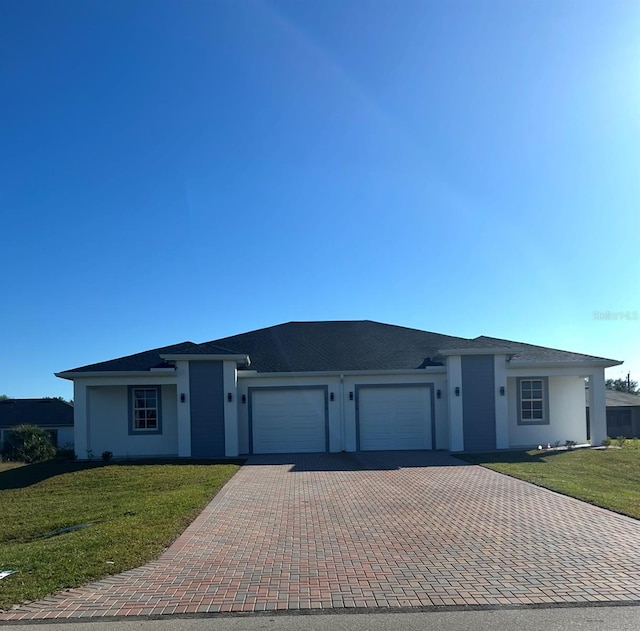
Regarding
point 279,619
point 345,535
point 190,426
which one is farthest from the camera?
point 190,426

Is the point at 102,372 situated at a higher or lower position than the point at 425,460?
higher

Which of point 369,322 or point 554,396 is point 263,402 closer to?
point 369,322

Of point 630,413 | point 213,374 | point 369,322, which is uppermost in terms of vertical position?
point 369,322

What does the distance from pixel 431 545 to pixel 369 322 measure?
19971 millimetres

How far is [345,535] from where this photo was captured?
28.4ft

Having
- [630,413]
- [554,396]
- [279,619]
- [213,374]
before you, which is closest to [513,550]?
[279,619]

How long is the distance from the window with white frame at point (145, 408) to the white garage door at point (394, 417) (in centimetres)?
719

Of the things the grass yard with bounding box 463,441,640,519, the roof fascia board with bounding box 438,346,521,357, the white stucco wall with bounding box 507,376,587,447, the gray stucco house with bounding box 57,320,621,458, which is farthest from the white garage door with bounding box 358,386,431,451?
the white stucco wall with bounding box 507,376,587,447

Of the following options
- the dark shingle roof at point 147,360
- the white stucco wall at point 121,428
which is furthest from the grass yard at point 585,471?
the white stucco wall at point 121,428

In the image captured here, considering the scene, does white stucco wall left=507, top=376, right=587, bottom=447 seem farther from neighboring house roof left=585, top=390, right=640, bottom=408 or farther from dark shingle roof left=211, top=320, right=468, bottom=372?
neighboring house roof left=585, top=390, right=640, bottom=408

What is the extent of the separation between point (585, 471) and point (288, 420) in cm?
972

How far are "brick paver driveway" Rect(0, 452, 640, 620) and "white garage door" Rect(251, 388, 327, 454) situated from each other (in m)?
8.41

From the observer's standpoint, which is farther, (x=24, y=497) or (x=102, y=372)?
(x=102, y=372)

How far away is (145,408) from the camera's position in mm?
21531
